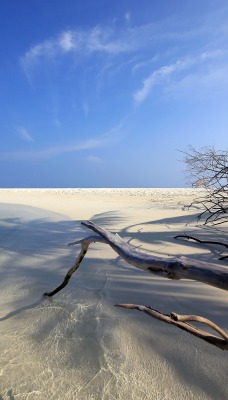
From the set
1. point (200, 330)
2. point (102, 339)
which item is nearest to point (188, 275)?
point (200, 330)

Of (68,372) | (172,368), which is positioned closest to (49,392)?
(68,372)

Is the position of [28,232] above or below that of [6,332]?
above

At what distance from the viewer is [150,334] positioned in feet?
7.20

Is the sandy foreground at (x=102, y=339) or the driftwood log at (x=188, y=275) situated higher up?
the driftwood log at (x=188, y=275)

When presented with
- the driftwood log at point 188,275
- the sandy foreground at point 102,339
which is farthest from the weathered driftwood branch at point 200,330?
the sandy foreground at point 102,339

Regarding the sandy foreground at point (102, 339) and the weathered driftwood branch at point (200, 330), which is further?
the sandy foreground at point (102, 339)

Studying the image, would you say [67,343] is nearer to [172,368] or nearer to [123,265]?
[172,368]

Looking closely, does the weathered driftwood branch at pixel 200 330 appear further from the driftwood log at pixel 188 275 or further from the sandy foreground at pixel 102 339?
the sandy foreground at pixel 102 339

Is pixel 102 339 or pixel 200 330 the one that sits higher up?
pixel 200 330

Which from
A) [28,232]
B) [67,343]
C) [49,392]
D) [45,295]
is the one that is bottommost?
[49,392]

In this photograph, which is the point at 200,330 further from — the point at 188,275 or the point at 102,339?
the point at 102,339

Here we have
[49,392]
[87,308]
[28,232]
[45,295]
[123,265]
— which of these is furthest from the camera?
[28,232]

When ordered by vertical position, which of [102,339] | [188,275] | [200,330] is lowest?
[102,339]

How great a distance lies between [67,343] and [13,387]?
0.49 meters
